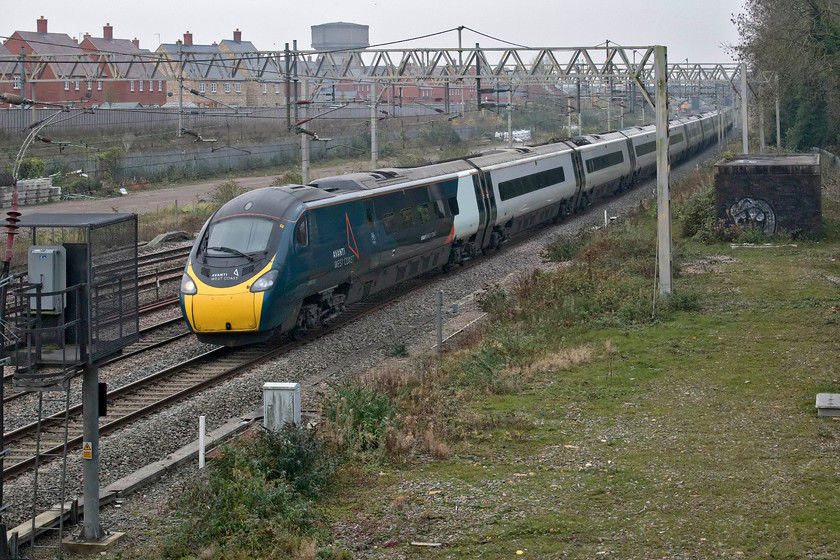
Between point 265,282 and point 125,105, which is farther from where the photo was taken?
point 125,105

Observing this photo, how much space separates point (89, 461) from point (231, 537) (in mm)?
1664

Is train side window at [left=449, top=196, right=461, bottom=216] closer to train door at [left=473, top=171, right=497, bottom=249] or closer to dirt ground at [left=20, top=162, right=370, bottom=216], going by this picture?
train door at [left=473, top=171, right=497, bottom=249]

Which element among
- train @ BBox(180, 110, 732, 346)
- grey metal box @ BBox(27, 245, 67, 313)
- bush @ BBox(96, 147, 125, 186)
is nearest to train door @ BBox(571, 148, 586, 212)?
train @ BBox(180, 110, 732, 346)

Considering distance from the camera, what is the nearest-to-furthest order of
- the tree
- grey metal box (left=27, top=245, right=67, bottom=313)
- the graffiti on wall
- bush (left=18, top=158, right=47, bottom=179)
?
grey metal box (left=27, top=245, right=67, bottom=313)
the graffiti on wall
the tree
bush (left=18, top=158, right=47, bottom=179)

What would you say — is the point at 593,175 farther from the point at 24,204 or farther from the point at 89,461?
the point at 89,461

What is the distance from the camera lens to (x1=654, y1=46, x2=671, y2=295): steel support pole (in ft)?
61.9

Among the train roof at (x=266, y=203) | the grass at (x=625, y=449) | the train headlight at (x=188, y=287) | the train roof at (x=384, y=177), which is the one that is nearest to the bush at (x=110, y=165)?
the train roof at (x=384, y=177)

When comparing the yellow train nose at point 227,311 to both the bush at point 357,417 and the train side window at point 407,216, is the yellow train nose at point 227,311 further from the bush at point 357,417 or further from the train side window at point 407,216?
the train side window at point 407,216

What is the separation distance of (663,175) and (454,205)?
6.14 m

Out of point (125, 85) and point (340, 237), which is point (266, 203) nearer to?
point (340, 237)

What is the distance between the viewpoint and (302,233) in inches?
645

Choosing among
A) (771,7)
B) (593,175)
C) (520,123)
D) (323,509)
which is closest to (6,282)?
(323,509)

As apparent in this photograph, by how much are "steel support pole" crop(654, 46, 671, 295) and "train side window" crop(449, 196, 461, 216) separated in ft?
19.4

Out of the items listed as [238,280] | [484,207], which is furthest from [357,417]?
[484,207]
